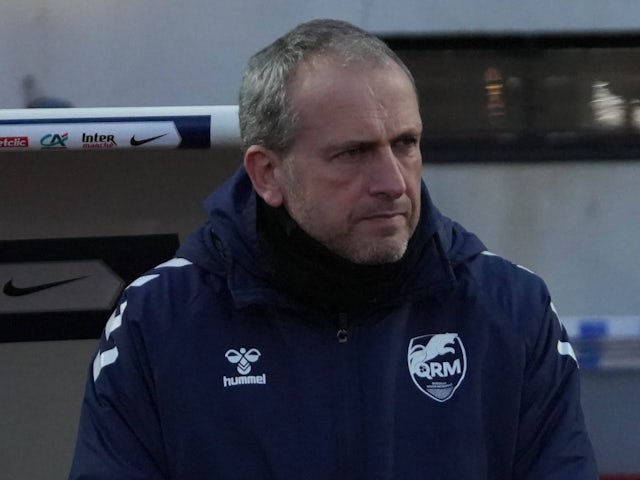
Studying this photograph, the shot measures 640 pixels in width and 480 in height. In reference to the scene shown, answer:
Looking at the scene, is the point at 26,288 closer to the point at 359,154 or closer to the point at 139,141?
the point at 139,141

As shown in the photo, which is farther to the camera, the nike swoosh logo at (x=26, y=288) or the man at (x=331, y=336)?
the nike swoosh logo at (x=26, y=288)

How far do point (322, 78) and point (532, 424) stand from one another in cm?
65

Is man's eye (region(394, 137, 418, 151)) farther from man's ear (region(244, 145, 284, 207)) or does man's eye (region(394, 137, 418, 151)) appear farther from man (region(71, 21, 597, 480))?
man's ear (region(244, 145, 284, 207))

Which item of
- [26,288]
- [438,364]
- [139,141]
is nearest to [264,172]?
[438,364]

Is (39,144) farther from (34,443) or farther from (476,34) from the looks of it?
(476,34)

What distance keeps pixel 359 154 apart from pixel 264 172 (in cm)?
20

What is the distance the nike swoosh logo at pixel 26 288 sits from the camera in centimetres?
285

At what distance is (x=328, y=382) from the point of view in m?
1.76

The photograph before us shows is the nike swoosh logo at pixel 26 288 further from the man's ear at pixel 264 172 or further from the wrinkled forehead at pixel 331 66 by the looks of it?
the wrinkled forehead at pixel 331 66

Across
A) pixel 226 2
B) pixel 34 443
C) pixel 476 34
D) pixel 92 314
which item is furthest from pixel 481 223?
pixel 34 443

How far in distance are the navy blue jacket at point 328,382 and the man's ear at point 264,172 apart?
0.05 m

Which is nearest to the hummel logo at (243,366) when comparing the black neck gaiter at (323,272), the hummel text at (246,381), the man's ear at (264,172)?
the hummel text at (246,381)

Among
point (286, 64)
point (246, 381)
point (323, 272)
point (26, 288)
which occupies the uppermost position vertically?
point (286, 64)

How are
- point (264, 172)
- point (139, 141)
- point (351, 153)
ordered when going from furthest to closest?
point (139, 141) → point (264, 172) → point (351, 153)
